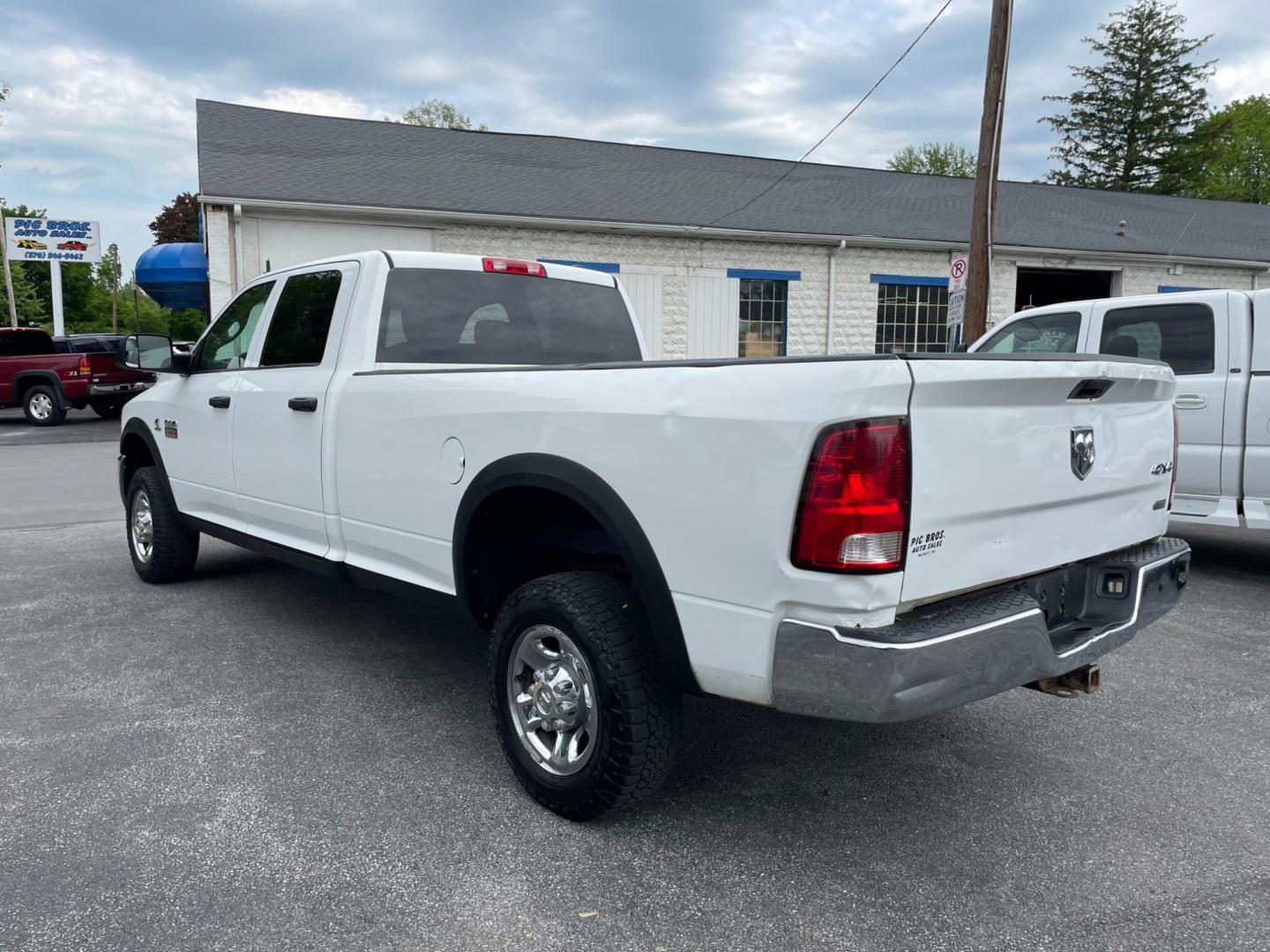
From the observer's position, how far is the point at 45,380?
19.6 meters

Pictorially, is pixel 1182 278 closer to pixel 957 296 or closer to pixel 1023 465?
pixel 957 296

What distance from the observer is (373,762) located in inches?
139

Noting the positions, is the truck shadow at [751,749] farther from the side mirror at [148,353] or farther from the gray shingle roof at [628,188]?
the gray shingle roof at [628,188]

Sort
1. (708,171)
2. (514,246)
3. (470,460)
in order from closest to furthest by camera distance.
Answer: (470,460), (514,246), (708,171)

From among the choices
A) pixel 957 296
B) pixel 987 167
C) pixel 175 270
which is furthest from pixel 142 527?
pixel 175 270

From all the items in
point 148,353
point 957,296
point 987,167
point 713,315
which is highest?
point 987,167

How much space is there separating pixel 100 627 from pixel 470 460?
308 cm

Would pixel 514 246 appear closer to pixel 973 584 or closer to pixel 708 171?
pixel 708 171

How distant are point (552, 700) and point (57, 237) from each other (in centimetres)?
3292

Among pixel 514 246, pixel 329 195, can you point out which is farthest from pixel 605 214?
pixel 329 195

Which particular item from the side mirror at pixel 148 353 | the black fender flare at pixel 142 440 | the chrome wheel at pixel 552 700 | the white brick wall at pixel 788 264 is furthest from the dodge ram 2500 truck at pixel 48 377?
the chrome wheel at pixel 552 700

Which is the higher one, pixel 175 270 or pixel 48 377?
pixel 175 270

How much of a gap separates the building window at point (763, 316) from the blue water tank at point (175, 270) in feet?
34.4

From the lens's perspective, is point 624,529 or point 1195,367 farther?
point 1195,367
